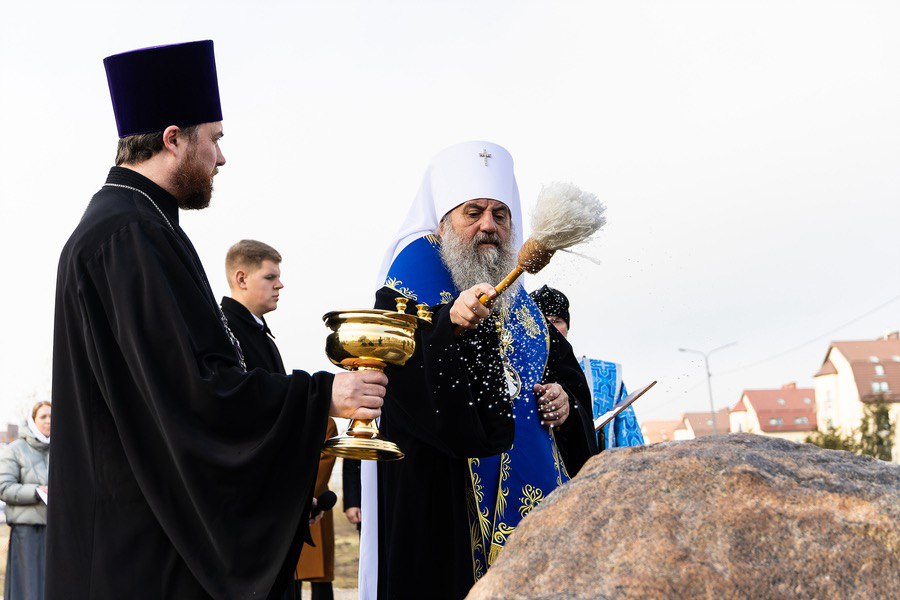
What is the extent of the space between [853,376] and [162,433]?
193ft

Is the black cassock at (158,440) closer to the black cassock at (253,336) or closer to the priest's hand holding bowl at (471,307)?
the priest's hand holding bowl at (471,307)

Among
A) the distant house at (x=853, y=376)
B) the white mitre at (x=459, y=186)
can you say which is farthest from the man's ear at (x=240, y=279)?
the distant house at (x=853, y=376)

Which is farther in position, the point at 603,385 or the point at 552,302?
the point at 603,385

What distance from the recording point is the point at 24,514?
708 cm

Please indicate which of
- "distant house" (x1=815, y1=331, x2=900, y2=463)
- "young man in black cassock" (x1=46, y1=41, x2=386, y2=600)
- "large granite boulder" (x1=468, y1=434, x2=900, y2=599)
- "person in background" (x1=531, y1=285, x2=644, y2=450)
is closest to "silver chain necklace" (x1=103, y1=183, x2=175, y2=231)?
"young man in black cassock" (x1=46, y1=41, x2=386, y2=600)

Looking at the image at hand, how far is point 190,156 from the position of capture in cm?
298

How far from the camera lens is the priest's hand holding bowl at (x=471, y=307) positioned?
3.34 m

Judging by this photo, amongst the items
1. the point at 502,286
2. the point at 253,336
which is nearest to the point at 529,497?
the point at 502,286

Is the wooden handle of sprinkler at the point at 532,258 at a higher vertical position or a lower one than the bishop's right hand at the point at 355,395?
higher

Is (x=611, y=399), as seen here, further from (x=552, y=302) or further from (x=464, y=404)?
(x=464, y=404)

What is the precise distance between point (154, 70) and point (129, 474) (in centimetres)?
138

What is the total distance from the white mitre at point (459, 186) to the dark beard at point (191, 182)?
1421 millimetres

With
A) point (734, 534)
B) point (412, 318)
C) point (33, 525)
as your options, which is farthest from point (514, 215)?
point (33, 525)

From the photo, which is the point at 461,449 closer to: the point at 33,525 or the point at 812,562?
the point at 812,562
